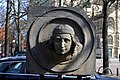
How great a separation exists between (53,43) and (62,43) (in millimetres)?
99

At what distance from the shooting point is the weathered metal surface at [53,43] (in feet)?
12.5

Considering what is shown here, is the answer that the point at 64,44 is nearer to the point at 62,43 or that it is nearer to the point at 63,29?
the point at 62,43

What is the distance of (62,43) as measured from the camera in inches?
148

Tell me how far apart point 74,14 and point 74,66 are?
1.94ft

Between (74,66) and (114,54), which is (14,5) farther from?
(114,54)

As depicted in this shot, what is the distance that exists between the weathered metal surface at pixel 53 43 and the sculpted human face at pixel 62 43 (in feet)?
0.05

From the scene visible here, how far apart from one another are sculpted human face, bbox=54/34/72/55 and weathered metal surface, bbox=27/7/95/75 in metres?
0.02

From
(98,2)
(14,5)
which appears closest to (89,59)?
(98,2)

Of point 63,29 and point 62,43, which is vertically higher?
point 63,29

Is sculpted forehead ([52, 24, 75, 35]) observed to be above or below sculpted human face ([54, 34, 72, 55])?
above

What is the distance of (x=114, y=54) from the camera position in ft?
271

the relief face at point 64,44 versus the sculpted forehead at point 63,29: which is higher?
the sculpted forehead at point 63,29

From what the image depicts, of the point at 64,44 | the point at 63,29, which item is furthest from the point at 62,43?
the point at 63,29

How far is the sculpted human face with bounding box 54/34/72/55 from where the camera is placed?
12.3 ft
